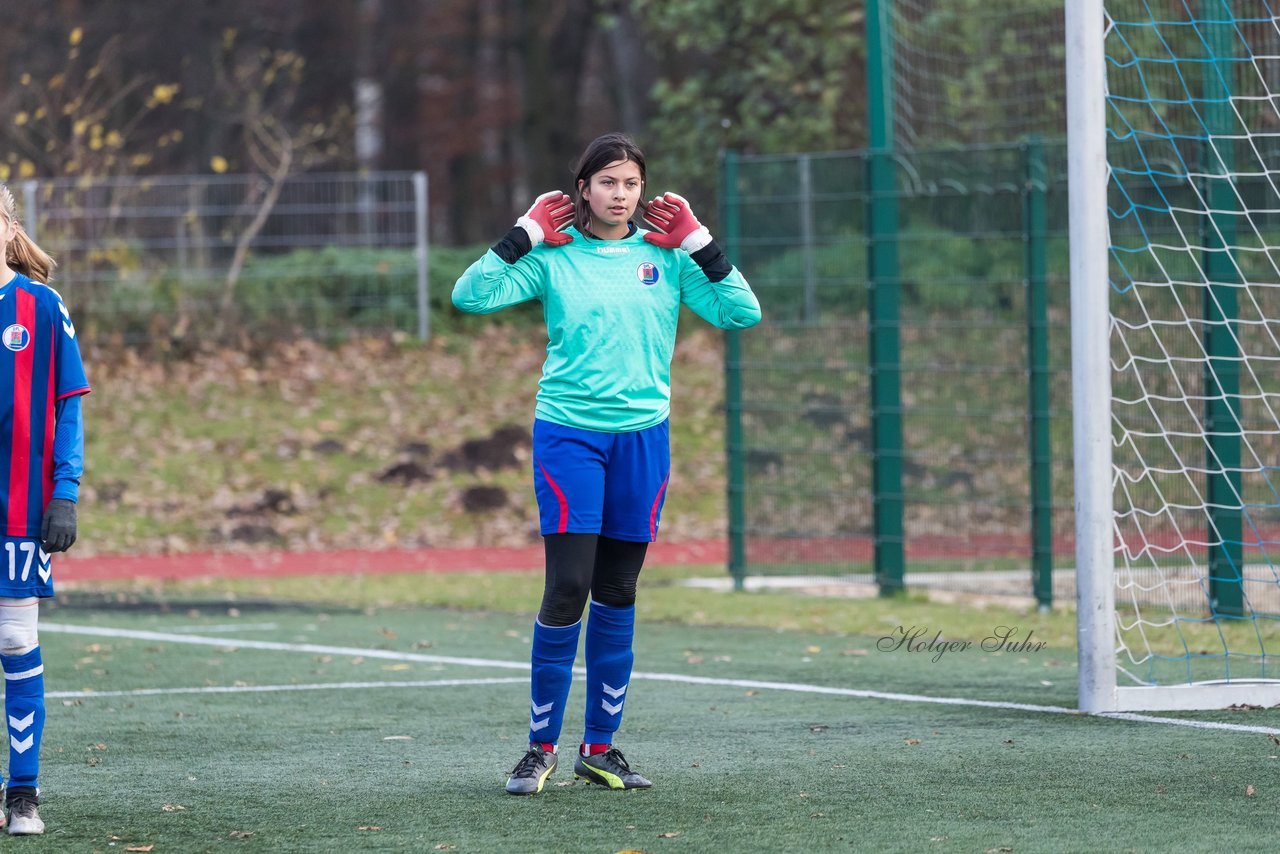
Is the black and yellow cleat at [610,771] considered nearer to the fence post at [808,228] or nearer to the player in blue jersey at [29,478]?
the player in blue jersey at [29,478]

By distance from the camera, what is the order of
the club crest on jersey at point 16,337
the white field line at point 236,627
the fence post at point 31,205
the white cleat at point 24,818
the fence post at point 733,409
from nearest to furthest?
the white cleat at point 24,818, the club crest on jersey at point 16,337, the white field line at point 236,627, the fence post at point 733,409, the fence post at point 31,205

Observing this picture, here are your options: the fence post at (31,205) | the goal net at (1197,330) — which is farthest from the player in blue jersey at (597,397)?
the fence post at (31,205)

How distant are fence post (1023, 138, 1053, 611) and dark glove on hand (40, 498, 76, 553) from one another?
6.86m

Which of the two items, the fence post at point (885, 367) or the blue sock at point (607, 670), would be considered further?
the fence post at point (885, 367)

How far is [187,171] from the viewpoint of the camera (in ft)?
106

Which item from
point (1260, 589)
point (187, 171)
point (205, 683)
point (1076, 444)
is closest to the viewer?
point (1076, 444)

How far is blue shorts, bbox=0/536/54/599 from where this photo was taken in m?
4.96

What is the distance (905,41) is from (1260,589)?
440 centimetres

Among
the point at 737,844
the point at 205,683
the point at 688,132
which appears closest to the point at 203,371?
the point at 688,132

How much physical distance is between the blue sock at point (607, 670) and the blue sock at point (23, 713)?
159 centimetres

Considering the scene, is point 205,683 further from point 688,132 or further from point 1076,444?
point 688,132

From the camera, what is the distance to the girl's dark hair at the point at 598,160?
5422mm

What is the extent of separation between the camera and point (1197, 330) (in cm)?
992

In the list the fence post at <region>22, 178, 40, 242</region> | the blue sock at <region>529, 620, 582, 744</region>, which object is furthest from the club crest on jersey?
the fence post at <region>22, 178, 40, 242</region>
